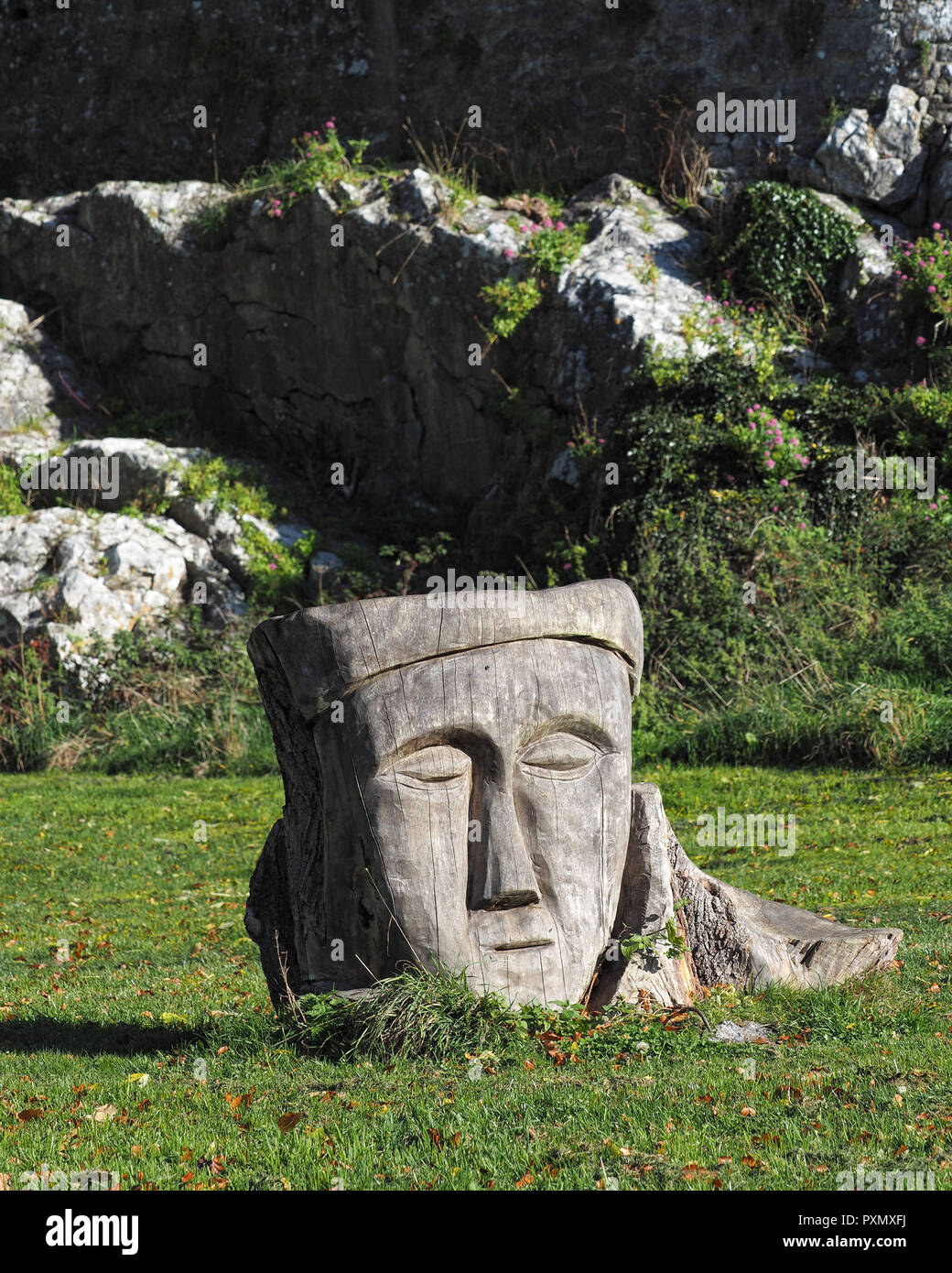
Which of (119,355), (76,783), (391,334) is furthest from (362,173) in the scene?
(76,783)

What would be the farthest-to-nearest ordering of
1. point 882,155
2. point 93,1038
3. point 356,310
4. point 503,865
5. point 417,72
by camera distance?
point 417,72
point 356,310
point 882,155
point 93,1038
point 503,865

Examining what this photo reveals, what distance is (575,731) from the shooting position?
14.3 feet

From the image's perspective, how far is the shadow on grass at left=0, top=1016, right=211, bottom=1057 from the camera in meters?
4.84

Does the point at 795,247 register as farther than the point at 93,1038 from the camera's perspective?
Yes

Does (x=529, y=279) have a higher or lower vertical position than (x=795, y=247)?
lower

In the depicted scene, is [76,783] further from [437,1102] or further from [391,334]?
[437,1102]

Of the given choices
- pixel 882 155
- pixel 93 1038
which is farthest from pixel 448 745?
pixel 882 155

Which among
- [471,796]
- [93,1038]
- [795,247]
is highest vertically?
[795,247]

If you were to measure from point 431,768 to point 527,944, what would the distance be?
68cm

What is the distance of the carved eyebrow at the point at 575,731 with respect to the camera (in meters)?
4.27

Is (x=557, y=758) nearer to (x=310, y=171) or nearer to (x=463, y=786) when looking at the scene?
(x=463, y=786)

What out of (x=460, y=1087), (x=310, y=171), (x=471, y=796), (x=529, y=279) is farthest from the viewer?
(x=310, y=171)

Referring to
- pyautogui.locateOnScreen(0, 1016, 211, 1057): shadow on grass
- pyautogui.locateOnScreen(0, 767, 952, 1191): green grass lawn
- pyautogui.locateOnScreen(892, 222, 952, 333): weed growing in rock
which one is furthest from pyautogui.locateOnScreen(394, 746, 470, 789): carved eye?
pyautogui.locateOnScreen(892, 222, 952, 333): weed growing in rock

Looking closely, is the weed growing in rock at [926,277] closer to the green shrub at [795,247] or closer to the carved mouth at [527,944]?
the green shrub at [795,247]
